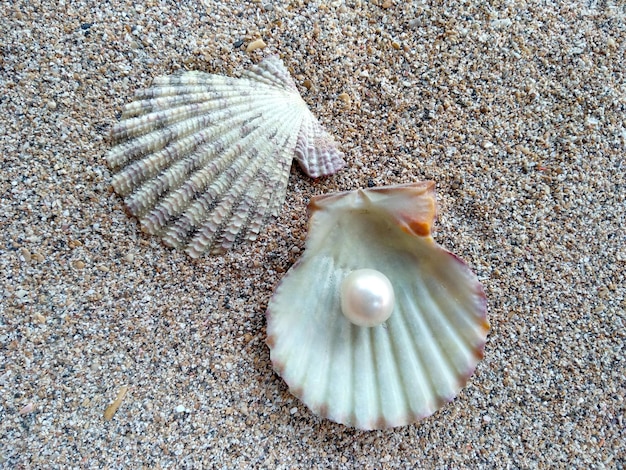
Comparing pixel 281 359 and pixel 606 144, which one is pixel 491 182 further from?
pixel 281 359

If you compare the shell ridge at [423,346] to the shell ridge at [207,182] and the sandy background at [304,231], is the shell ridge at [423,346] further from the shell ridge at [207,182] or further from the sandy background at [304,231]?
the shell ridge at [207,182]

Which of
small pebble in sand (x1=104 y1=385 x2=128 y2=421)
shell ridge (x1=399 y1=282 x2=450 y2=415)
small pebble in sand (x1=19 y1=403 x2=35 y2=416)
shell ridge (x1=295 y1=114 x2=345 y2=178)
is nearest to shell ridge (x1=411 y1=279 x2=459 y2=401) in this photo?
shell ridge (x1=399 y1=282 x2=450 y2=415)

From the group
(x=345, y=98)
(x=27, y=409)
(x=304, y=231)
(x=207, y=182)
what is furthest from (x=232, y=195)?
(x=27, y=409)

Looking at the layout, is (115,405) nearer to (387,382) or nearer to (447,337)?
(387,382)

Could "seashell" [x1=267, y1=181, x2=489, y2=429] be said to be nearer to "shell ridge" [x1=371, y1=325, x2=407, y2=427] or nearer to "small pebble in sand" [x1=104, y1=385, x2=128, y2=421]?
"shell ridge" [x1=371, y1=325, x2=407, y2=427]

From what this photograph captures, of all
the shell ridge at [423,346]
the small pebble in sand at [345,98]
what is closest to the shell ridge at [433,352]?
the shell ridge at [423,346]

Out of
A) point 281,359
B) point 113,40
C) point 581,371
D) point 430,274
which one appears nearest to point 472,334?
point 430,274

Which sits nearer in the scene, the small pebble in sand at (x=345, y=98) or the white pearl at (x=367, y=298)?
the white pearl at (x=367, y=298)
